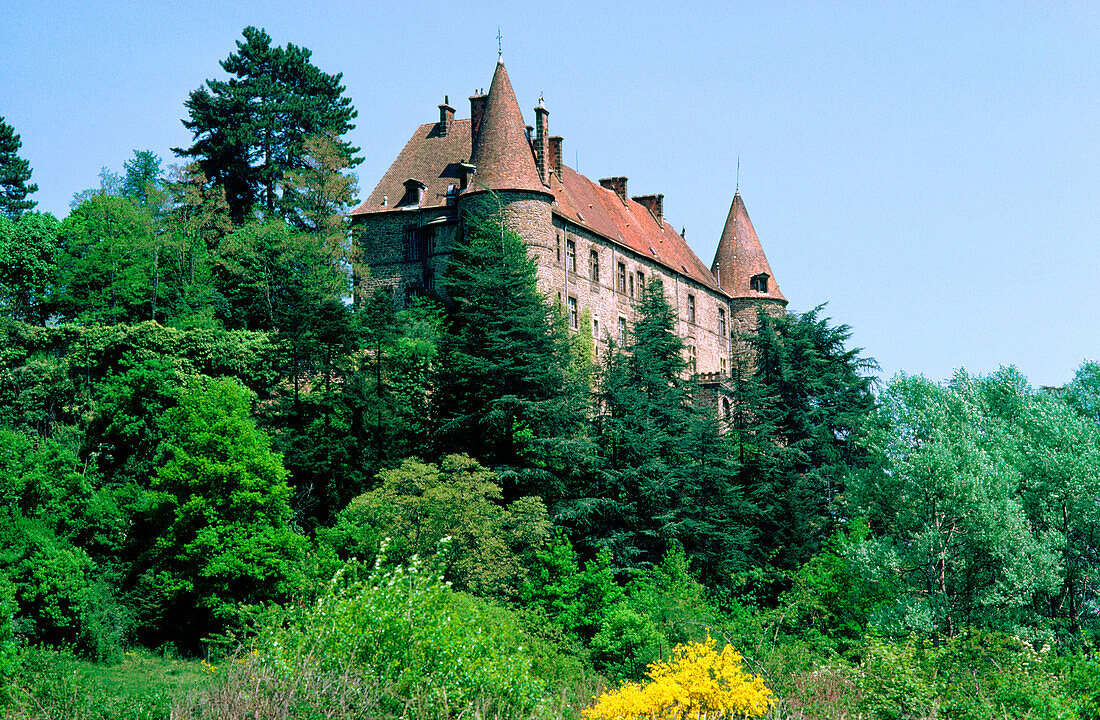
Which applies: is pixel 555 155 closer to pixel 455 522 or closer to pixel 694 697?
pixel 455 522

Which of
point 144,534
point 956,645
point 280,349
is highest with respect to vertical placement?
point 280,349

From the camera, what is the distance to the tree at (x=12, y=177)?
55469 mm

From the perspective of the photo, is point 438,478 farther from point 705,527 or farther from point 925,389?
point 925,389

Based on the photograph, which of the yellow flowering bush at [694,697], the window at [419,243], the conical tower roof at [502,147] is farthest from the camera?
the window at [419,243]

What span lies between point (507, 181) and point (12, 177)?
22953 millimetres

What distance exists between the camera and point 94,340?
41031mm

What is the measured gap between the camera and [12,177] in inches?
2202

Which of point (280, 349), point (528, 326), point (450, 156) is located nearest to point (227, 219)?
point (450, 156)

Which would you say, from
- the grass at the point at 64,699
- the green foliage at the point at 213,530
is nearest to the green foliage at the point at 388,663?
the grass at the point at 64,699

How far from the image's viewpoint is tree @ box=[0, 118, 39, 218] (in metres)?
55.5

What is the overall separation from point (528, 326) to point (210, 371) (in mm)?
10712

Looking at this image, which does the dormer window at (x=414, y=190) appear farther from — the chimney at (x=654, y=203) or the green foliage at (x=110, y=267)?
the chimney at (x=654, y=203)

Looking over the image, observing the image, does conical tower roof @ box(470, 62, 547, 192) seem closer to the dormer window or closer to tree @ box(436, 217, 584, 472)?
the dormer window

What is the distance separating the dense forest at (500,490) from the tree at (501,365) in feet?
0.32
